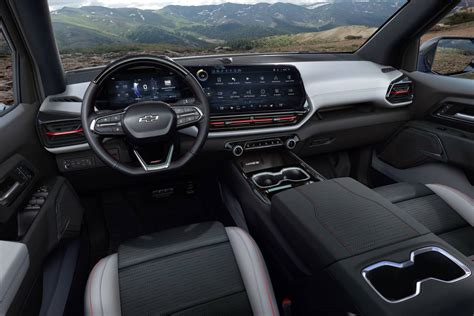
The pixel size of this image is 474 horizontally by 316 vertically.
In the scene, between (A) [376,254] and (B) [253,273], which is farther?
(B) [253,273]

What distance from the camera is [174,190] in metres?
2.67

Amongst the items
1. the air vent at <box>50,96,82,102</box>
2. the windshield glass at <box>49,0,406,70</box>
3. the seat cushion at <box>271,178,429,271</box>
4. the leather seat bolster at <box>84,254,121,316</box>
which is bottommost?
the leather seat bolster at <box>84,254,121,316</box>

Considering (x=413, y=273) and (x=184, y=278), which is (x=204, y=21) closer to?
(x=184, y=278)

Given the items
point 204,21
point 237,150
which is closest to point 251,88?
point 237,150

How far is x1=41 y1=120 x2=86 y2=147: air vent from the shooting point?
6.30 ft

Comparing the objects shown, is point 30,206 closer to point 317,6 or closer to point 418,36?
point 317,6

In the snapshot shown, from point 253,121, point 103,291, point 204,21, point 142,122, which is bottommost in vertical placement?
point 103,291

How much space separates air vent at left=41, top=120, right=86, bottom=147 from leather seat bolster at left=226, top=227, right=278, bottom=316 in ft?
3.56

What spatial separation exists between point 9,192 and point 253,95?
5.04 ft

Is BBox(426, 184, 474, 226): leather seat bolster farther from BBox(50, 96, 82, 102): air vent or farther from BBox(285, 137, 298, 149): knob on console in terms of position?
BBox(50, 96, 82, 102): air vent

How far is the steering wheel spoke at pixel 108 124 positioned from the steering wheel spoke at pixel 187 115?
0.90 ft

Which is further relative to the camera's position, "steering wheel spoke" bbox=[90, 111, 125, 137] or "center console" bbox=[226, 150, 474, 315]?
"steering wheel spoke" bbox=[90, 111, 125, 137]

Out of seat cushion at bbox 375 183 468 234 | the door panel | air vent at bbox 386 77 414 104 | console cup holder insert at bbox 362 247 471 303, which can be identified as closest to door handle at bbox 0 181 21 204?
console cup holder insert at bbox 362 247 471 303

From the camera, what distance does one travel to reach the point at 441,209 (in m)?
1.85
